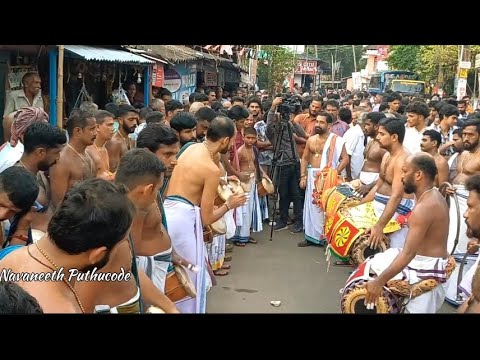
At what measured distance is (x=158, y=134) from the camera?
3.71 m

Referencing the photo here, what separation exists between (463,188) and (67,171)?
3375 mm

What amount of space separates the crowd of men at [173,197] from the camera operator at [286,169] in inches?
0.7

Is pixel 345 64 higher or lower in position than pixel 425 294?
higher

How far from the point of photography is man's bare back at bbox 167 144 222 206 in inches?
152

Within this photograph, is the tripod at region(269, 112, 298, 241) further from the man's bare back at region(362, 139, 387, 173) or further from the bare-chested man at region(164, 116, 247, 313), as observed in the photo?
the bare-chested man at region(164, 116, 247, 313)

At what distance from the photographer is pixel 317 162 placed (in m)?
7.14

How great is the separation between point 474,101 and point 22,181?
65.6 ft

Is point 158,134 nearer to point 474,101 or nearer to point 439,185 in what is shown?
point 439,185

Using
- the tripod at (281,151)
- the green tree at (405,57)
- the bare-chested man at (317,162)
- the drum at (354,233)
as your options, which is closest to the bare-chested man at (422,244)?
the drum at (354,233)

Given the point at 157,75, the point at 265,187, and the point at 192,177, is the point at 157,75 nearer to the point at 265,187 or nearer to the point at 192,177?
the point at 265,187

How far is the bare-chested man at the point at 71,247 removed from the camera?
74.7 inches

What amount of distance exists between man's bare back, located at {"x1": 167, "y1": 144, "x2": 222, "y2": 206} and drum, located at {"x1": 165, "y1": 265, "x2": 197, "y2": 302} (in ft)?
1.83

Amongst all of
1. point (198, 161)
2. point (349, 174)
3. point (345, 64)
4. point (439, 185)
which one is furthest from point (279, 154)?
point (345, 64)

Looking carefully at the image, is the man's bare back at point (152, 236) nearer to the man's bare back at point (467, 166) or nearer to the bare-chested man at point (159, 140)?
the bare-chested man at point (159, 140)
